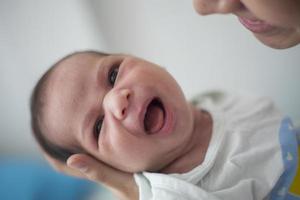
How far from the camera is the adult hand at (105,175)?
628 millimetres

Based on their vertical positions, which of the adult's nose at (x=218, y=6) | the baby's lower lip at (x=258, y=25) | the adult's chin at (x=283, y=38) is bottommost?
the adult's chin at (x=283, y=38)

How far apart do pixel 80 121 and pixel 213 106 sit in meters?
0.28

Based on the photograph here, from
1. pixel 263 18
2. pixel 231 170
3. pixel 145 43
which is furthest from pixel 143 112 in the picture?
pixel 145 43

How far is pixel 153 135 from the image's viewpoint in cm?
62

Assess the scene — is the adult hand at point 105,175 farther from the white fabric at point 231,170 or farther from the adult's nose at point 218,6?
the adult's nose at point 218,6

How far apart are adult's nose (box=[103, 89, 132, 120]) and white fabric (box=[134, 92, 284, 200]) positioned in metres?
0.11

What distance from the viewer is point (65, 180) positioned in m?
1.03

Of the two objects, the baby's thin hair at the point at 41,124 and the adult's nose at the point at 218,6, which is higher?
the adult's nose at the point at 218,6

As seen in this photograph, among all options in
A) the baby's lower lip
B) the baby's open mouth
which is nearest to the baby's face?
the baby's open mouth

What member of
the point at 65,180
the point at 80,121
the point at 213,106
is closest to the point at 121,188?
the point at 80,121

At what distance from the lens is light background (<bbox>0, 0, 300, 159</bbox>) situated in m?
0.92

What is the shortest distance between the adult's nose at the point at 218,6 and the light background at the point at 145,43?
51cm

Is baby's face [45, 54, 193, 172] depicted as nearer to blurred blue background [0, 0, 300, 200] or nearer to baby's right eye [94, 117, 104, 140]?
baby's right eye [94, 117, 104, 140]

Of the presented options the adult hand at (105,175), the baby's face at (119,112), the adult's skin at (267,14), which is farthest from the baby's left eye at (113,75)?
the adult's skin at (267,14)
